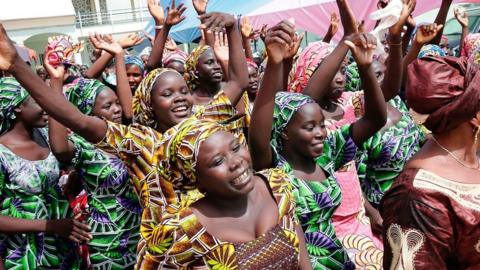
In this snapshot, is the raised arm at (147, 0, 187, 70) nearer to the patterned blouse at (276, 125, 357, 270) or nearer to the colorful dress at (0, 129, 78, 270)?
the colorful dress at (0, 129, 78, 270)

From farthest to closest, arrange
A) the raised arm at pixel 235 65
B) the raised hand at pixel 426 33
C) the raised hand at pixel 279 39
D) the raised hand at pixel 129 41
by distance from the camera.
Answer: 1. the raised hand at pixel 129 41
2. the raised hand at pixel 426 33
3. the raised arm at pixel 235 65
4. the raised hand at pixel 279 39

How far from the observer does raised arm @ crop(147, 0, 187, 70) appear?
4309 mm

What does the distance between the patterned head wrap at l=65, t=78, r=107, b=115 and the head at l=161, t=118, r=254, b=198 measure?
1666 millimetres

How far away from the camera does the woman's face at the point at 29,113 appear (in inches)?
128

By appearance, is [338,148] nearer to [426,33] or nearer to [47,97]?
[426,33]

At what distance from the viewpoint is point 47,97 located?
8.83ft

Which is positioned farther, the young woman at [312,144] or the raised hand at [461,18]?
the raised hand at [461,18]

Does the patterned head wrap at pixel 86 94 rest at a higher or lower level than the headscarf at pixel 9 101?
lower

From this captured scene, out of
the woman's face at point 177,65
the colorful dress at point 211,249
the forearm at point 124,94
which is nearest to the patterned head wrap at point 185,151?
the colorful dress at point 211,249

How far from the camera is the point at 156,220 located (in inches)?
105

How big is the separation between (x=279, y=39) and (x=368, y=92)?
667 millimetres

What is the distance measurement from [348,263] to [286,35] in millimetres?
1233

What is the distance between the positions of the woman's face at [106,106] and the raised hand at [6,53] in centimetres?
111

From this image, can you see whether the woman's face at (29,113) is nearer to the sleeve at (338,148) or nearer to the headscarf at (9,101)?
the headscarf at (9,101)
